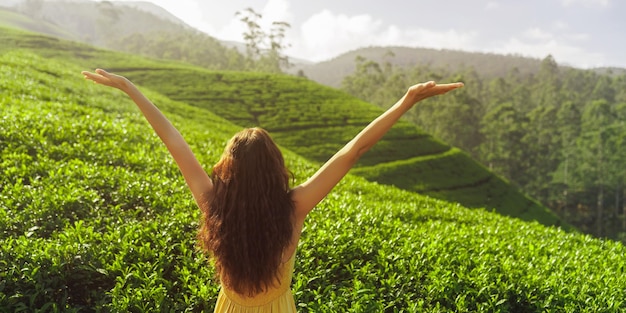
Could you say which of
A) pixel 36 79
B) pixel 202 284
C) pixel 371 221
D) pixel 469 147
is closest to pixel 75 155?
pixel 202 284

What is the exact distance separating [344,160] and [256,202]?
57cm

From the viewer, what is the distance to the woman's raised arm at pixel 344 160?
2.60 m

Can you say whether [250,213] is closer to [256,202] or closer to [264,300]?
[256,202]

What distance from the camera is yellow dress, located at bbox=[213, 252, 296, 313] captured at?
105 inches

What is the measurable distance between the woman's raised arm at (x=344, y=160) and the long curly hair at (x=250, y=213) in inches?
3.4

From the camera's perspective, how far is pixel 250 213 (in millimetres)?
2486

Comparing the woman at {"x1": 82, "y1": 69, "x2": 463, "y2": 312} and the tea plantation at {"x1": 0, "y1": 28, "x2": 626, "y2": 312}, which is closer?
the woman at {"x1": 82, "y1": 69, "x2": 463, "y2": 312}

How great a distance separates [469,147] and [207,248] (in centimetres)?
6350

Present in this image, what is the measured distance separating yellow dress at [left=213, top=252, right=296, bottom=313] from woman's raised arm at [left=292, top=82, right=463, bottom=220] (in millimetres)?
390

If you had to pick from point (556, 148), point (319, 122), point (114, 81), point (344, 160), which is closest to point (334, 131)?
point (319, 122)

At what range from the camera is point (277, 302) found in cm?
271

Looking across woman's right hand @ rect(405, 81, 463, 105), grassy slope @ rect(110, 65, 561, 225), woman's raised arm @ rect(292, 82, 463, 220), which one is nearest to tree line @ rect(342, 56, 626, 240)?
grassy slope @ rect(110, 65, 561, 225)

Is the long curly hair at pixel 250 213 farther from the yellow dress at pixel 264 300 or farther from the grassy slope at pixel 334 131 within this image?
the grassy slope at pixel 334 131

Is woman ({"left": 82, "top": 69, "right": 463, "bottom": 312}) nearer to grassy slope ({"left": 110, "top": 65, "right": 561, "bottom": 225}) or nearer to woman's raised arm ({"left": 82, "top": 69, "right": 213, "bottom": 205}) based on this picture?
woman's raised arm ({"left": 82, "top": 69, "right": 213, "bottom": 205})
